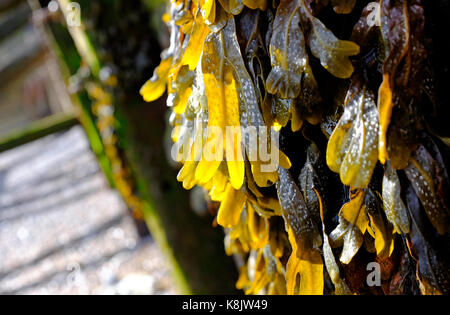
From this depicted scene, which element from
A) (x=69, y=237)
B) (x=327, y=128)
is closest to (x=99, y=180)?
(x=69, y=237)

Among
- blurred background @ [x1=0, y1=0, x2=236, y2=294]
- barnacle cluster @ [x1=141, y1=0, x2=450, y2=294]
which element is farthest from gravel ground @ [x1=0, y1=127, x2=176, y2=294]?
barnacle cluster @ [x1=141, y1=0, x2=450, y2=294]

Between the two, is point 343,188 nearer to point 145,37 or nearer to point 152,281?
point 145,37

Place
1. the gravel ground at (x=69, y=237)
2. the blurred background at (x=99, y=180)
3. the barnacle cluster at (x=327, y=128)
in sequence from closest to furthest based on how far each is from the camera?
the barnacle cluster at (x=327, y=128), the blurred background at (x=99, y=180), the gravel ground at (x=69, y=237)

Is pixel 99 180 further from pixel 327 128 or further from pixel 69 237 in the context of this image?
pixel 327 128

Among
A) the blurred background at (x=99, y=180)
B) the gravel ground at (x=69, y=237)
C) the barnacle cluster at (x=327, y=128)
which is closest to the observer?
the barnacle cluster at (x=327, y=128)

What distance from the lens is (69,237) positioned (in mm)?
3635

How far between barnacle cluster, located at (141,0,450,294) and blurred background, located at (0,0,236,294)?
39 cm

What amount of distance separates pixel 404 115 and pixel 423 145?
0.04 metres

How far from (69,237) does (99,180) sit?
115cm

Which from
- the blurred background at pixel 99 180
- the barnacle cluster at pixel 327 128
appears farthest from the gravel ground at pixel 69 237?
the barnacle cluster at pixel 327 128

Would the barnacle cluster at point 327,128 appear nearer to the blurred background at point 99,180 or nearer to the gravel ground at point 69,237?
the blurred background at point 99,180

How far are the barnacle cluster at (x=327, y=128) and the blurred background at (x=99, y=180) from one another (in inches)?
15.5

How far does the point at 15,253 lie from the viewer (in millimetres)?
3615

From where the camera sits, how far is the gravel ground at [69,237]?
2.91 meters
